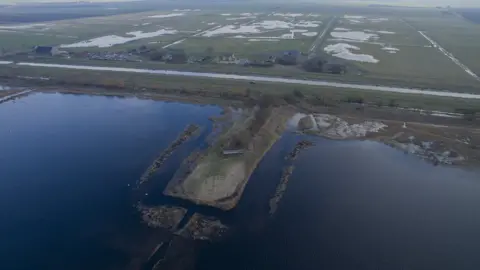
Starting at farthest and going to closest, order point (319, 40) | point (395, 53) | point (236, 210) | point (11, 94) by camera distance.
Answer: point (319, 40)
point (395, 53)
point (11, 94)
point (236, 210)

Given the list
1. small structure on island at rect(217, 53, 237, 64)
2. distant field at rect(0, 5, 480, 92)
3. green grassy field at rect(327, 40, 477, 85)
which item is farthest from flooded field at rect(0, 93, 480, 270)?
small structure on island at rect(217, 53, 237, 64)

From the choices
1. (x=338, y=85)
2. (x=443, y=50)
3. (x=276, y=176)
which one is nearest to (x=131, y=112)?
(x=276, y=176)

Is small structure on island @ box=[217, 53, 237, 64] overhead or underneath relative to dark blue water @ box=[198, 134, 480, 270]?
overhead

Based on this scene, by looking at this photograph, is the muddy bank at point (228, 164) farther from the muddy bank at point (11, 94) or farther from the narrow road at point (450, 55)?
the narrow road at point (450, 55)

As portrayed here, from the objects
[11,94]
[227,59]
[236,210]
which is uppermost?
[11,94]

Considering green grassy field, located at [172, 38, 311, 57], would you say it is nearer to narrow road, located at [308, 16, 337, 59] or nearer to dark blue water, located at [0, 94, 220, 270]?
narrow road, located at [308, 16, 337, 59]

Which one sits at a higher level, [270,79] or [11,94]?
[11,94]

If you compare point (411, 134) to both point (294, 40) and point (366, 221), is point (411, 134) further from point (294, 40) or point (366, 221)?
point (294, 40)

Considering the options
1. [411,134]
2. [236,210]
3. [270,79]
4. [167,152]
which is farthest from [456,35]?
[236,210]
